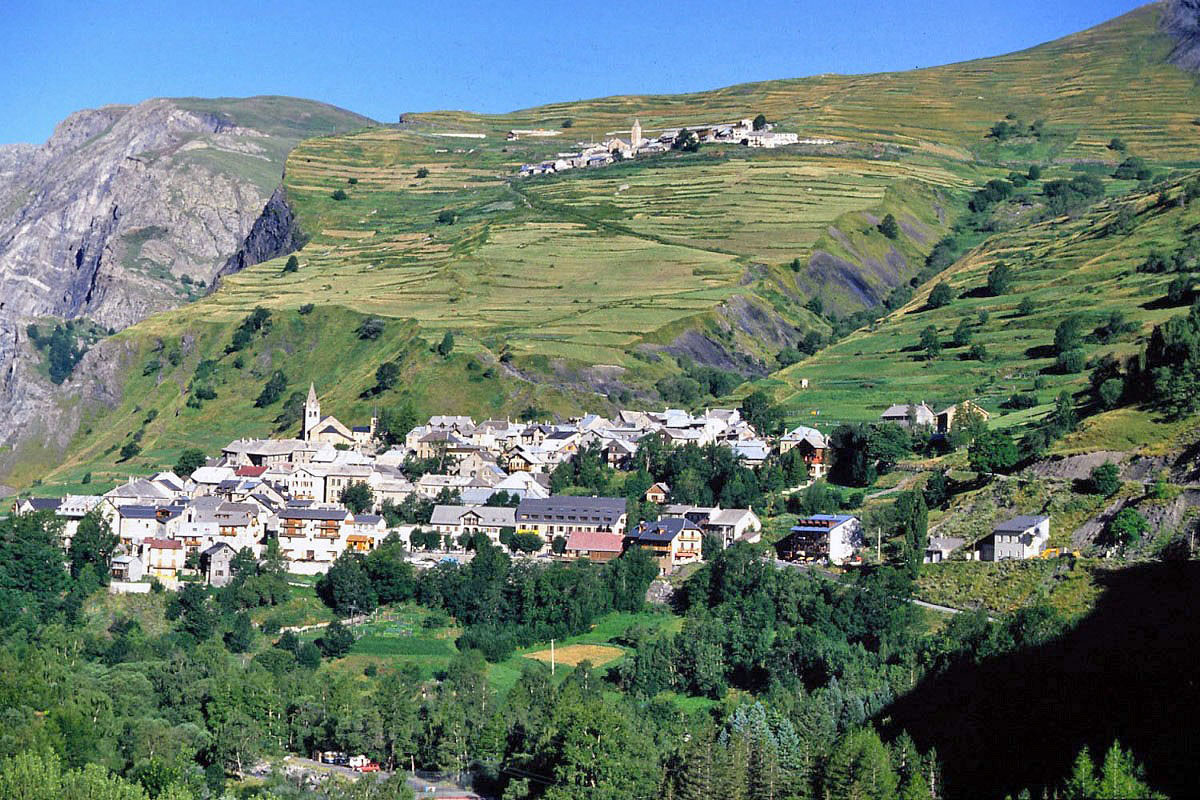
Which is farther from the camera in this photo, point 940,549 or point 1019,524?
point 940,549

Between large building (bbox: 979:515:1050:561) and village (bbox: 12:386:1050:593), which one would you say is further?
village (bbox: 12:386:1050:593)

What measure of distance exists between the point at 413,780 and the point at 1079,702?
28.2 meters

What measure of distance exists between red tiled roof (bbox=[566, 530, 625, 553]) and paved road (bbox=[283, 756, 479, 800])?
28.0 meters

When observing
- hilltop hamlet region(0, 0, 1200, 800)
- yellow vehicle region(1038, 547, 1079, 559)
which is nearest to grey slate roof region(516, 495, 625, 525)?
hilltop hamlet region(0, 0, 1200, 800)

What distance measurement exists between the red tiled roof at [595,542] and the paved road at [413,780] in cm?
2796

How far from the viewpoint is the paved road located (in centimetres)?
7194

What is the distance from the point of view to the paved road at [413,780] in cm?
7194

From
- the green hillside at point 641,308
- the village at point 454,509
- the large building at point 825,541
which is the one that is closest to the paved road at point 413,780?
the village at point 454,509

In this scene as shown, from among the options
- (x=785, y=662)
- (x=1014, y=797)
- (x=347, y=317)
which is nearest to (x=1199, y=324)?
(x=785, y=662)

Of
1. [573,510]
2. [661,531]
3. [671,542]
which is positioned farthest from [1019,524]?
[573,510]

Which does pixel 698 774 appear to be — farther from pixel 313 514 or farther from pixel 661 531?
pixel 313 514

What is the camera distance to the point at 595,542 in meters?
102

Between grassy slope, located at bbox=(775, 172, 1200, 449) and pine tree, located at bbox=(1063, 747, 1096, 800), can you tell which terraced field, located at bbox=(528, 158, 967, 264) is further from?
pine tree, located at bbox=(1063, 747, 1096, 800)

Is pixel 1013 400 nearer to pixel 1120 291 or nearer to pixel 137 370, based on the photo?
pixel 1120 291
